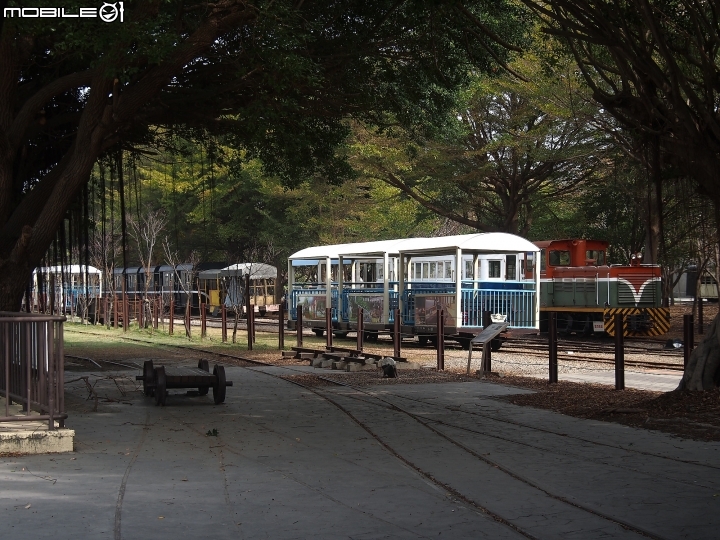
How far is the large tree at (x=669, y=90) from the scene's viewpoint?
10.4 meters

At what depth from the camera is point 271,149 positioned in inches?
672

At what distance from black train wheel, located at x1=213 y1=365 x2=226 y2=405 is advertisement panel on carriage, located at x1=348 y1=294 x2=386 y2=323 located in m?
16.1

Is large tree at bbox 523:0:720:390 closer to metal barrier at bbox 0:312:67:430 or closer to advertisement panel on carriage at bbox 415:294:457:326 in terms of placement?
metal barrier at bbox 0:312:67:430

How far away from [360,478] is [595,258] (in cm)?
2603

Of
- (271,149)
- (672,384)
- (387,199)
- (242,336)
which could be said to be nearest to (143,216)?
(387,199)

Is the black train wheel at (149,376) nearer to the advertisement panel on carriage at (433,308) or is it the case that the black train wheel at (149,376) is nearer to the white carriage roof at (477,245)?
the advertisement panel on carriage at (433,308)

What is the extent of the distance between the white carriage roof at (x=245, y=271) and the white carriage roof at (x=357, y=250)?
42.8 ft

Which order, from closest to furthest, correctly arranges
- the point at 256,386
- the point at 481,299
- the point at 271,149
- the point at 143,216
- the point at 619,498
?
the point at 619,498, the point at 256,386, the point at 271,149, the point at 481,299, the point at 143,216

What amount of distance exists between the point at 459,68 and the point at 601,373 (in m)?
7.02

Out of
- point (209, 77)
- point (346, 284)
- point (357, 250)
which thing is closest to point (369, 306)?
point (346, 284)

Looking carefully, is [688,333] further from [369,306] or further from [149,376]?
[369,306]

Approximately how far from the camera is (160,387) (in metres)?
12.2

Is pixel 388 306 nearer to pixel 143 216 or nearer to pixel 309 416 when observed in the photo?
pixel 309 416

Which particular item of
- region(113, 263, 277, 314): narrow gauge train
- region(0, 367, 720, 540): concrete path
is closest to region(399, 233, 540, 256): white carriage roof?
region(0, 367, 720, 540): concrete path
